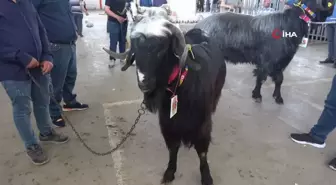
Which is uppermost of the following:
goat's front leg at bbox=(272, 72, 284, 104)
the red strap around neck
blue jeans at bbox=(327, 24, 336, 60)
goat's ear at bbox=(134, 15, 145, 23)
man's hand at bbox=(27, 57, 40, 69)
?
goat's ear at bbox=(134, 15, 145, 23)

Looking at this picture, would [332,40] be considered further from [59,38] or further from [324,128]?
[59,38]

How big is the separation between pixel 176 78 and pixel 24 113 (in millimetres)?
1528

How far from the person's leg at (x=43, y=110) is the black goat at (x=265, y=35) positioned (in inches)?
105

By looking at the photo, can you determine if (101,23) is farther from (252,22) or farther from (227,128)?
(227,128)

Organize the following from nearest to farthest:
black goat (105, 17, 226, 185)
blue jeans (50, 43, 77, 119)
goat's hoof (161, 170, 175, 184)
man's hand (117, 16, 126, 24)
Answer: black goat (105, 17, 226, 185) < goat's hoof (161, 170, 175, 184) < blue jeans (50, 43, 77, 119) < man's hand (117, 16, 126, 24)

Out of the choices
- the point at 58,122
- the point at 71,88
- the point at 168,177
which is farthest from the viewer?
the point at 71,88

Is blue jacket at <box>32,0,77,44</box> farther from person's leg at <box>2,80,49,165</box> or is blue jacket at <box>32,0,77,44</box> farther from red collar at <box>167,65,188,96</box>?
red collar at <box>167,65,188,96</box>

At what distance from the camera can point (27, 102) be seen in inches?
102

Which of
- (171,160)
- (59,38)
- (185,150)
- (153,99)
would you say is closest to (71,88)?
(59,38)

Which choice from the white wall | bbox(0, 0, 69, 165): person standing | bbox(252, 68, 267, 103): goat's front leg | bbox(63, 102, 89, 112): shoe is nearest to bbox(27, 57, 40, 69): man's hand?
bbox(0, 0, 69, 165): person standing

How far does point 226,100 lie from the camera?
4.32 meters

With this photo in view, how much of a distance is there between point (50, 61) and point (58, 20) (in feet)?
2.09

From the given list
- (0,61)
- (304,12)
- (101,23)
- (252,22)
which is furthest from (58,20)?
(101,23)

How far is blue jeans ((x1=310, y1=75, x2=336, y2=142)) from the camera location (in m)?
2.92
